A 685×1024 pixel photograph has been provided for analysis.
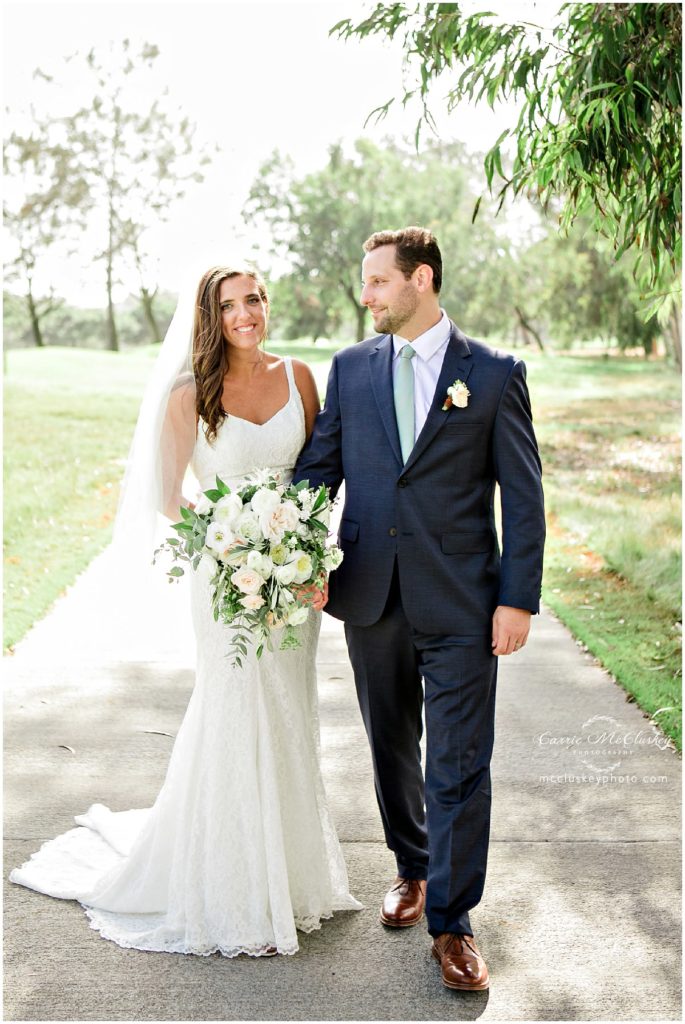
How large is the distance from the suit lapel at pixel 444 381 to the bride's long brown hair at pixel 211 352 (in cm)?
77

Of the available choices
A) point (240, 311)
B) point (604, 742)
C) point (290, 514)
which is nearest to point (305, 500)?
point (290, 514)

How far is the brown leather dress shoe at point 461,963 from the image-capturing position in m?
3.43

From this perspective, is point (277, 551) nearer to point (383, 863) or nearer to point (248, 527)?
point (248, 527)

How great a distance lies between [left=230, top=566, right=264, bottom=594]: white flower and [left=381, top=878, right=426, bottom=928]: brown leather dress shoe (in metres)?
1.28

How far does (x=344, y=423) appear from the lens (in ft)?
12.7

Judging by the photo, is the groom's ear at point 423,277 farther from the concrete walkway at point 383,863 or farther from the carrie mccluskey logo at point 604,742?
the carrie mccluskey logo at point 604,742

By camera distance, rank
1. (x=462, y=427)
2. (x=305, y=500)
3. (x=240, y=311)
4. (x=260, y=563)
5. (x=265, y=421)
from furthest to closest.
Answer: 1. (x=265, y=421)
2. (x=240, y=311)
3. (x=462, y=427)
4. (x=305, y=500)
5. (x=260, y=563)

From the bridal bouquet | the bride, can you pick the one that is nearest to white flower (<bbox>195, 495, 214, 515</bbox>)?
the bridal bouquet

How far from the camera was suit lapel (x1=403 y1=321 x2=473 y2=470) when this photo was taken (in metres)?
3.66

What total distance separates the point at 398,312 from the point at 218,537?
0.99 meters

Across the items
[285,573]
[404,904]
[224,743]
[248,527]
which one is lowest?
[404,904]

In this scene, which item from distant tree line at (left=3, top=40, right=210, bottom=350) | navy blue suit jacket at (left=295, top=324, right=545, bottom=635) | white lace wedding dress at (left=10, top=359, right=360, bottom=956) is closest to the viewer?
navy blue suit jacket at (left=295, top=324, right=545, bottom=635)

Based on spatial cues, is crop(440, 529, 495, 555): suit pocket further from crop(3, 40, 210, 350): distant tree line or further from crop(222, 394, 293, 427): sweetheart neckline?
crop(3, 40, 210, 350): distant tree line

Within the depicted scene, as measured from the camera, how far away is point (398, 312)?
3738 mm
